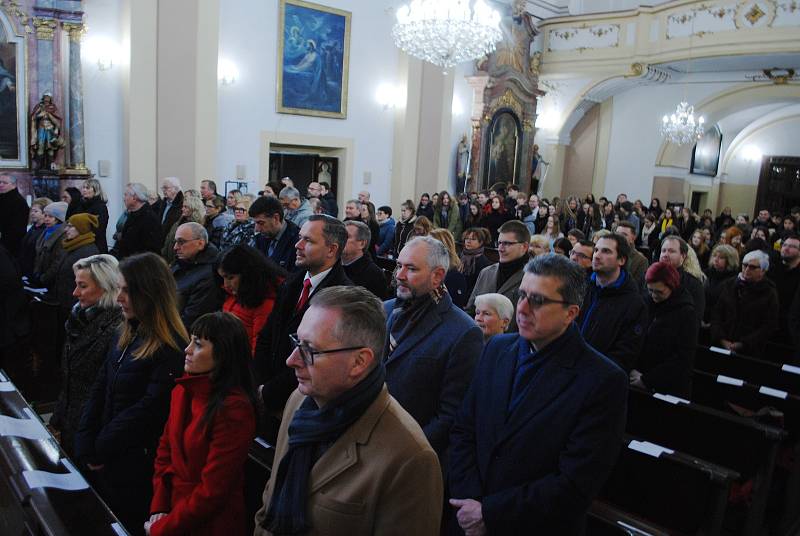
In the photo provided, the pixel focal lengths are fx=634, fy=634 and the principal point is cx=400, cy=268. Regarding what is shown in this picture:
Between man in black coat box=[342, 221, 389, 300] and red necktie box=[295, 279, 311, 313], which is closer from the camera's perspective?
red necktie box=[295, 279, 311, 313]

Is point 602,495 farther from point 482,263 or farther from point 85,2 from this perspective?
point 85,2

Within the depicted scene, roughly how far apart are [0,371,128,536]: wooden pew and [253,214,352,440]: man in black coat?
929 mm

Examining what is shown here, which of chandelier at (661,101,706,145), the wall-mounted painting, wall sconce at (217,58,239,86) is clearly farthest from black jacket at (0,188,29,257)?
chandelier at (661,101,706,145)

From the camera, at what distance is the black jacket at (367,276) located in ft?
12.4

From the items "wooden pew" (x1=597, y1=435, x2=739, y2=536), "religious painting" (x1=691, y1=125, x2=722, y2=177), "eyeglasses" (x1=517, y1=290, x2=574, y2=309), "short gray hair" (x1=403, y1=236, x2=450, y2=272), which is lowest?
"wooden pew" (x1=597, y1=435, x2=739, y2=536)

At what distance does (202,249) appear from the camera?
158 inches

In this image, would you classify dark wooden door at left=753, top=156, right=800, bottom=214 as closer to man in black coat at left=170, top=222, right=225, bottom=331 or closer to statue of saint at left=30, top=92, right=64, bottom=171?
statue of saint at left=30, top=92, right=64, bottom=171

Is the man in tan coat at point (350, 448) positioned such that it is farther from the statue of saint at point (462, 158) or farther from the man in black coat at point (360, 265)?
the statue of saint at point (462, 158)

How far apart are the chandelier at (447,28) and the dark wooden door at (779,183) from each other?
13665mm

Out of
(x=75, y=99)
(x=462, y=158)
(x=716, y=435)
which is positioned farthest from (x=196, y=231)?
(x=462, y=158)

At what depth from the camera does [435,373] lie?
2.50 m

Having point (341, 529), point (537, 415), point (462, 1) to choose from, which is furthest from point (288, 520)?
point (462, 1)

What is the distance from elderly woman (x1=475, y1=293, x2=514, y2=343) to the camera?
10.6 ft

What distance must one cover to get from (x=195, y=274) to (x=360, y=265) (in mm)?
1044
